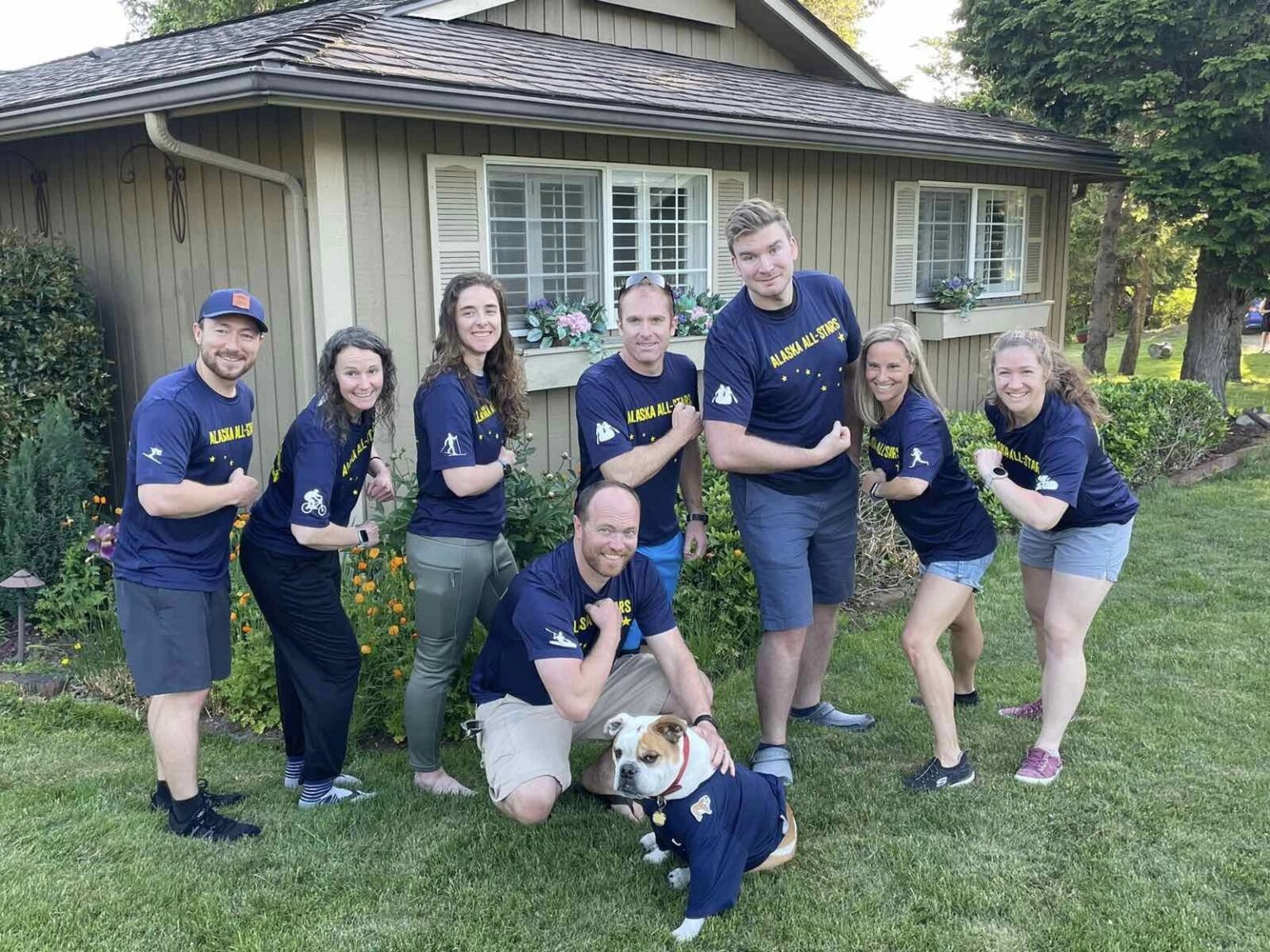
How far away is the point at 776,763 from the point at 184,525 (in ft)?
7.23

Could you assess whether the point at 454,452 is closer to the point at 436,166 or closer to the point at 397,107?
the point at 397,107

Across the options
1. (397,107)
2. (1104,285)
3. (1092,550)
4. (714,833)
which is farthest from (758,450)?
(1104,285)

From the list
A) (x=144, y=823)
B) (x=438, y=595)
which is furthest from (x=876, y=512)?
(x=144, y=823)

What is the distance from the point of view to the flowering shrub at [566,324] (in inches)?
259

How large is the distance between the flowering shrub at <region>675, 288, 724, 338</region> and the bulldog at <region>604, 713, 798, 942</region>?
15.9 feet

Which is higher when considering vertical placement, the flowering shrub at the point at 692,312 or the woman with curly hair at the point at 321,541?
the flowering shrub at the point at 692,312

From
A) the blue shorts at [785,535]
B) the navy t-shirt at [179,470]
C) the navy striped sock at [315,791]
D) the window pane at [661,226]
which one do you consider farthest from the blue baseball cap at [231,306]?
the window pane at [661,226]

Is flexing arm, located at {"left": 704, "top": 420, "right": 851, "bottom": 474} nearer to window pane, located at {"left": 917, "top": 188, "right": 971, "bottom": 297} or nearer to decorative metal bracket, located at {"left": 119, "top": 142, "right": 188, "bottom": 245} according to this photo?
decorative metal bracket, located at {"left": 119, "top": 142, "right": 188, "bottom": 245}

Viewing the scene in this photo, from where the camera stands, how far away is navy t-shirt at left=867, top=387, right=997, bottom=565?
12.3ft

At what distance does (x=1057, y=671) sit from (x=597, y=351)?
382 centimetres

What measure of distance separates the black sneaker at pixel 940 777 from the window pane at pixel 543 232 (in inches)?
158

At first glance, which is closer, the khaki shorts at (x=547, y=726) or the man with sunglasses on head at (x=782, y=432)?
the khaki shorts at (x=547, y=726)

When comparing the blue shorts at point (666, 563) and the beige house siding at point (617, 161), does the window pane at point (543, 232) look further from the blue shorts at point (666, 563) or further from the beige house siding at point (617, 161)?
the blue shorts at point (666, 563)

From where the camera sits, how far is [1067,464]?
140 inches
